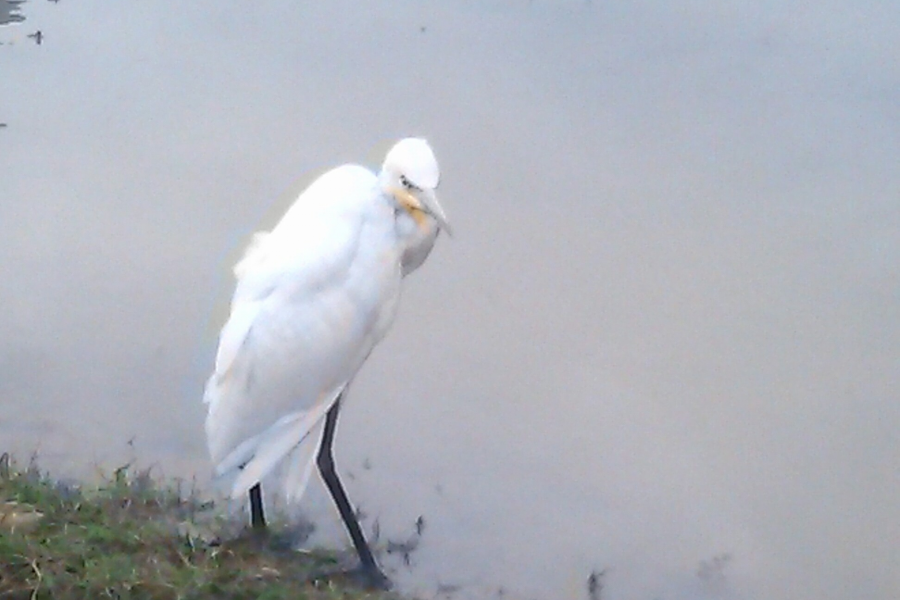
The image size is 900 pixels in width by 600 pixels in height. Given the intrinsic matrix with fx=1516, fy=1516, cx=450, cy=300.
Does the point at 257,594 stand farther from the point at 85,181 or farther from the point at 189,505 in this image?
the point at 85,181

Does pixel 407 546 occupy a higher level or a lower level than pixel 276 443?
lower

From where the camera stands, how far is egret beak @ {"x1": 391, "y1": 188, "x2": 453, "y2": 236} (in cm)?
348

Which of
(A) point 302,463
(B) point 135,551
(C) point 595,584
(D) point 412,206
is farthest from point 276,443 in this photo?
(C) point 595,584

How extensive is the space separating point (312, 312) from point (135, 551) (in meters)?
0.66

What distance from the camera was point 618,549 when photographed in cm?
413

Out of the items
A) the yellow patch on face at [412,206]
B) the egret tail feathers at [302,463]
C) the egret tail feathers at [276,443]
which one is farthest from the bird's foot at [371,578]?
the yellow patch on face at [412,206]

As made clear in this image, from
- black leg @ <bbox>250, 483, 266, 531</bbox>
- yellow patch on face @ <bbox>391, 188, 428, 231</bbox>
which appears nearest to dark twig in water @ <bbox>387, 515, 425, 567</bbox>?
black leg @ <bbox>250, 483, 266, 531</bbox>

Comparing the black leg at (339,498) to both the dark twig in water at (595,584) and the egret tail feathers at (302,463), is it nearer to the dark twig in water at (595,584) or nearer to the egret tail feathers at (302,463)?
the egret tail feathers at (302,463)

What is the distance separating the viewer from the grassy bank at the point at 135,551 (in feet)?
10.0

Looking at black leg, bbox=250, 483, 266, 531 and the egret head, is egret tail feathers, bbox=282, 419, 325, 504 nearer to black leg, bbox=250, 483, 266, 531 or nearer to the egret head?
black leg, bbox=250, 483, 266, 531

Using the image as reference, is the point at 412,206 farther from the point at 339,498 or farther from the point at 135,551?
the point at 135,551

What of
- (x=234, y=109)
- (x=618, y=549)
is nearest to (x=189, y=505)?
(x=618, y=549)

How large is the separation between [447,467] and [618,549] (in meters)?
0.58

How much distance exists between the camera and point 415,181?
3.49 metres
